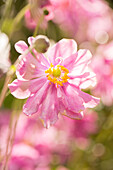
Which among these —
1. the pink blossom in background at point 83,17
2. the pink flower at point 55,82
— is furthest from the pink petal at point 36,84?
the pink blossom in background at point 83,17

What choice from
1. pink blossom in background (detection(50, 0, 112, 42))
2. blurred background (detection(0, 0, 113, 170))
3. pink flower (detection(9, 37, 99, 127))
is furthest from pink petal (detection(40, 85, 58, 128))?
pink blossom in background (detection(50, 0, 112, 42))

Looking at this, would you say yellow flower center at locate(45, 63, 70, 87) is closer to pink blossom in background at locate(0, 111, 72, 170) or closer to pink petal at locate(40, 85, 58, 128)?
pink petal at locate(40, 85, 58, 128)

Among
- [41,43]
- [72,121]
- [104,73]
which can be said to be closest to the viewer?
[41,43]

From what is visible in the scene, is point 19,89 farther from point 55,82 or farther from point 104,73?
point 104,73

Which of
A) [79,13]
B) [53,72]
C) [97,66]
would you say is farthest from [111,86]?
[53,72]

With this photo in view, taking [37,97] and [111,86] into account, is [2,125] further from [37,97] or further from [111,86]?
[37,97]

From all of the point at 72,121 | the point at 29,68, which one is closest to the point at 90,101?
the point at 29,68
